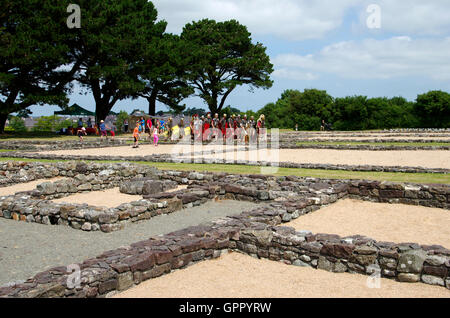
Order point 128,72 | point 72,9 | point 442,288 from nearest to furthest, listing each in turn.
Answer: point 442,288
point 72,9
point 128,72

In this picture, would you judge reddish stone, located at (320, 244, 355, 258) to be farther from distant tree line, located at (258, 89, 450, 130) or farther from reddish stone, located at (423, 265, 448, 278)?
distant tree line, located at (258, 89, 450, 130)

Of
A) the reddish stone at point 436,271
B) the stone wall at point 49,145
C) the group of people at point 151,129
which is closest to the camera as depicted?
the reddish stone at point 436,271

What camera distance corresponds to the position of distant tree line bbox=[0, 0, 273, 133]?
32250 millimetres

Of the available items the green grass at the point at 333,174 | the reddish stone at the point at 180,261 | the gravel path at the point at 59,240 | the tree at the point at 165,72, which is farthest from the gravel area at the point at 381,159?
the tree at the point at 165,72

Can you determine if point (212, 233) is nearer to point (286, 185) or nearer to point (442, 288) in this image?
point (442, 288)

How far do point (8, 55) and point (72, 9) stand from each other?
6.63 metres

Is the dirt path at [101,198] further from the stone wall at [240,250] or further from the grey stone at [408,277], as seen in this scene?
the grey stone at [408,277]

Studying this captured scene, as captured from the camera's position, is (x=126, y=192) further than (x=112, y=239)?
Yes

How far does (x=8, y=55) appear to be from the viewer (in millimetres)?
30188

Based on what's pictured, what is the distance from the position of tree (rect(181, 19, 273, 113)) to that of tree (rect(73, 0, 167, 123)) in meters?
12.8

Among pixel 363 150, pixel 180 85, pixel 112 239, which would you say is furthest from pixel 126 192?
pixel 180 85

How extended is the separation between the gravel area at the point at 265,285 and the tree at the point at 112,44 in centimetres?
3275

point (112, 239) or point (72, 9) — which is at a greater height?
point (72, 9)

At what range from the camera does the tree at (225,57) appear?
53.7 meters
